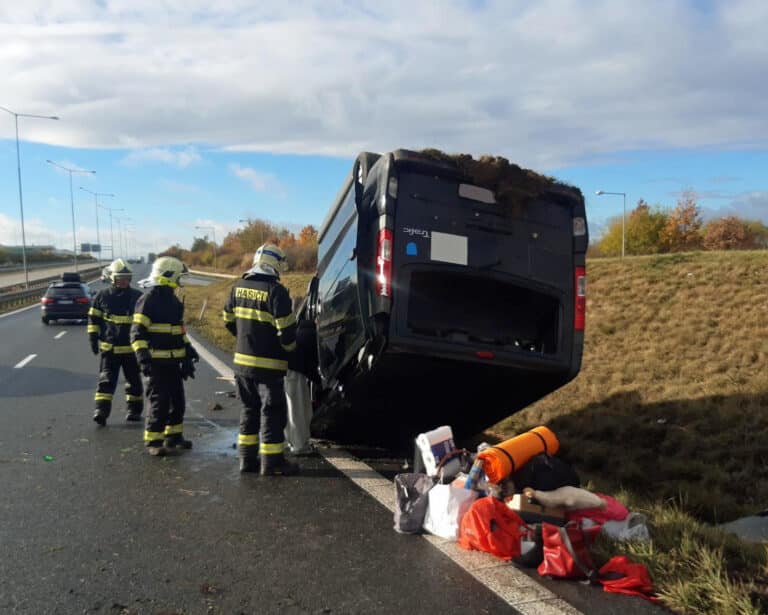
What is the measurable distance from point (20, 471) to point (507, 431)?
5.06 m

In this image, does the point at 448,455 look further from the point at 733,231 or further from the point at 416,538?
the point at 733,231

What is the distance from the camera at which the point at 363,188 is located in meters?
5.11

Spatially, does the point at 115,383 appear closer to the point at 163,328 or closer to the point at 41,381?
the point at 163,328

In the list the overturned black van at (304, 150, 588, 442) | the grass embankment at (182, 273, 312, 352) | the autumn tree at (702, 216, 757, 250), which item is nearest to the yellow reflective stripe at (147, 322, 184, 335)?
the grass embankment at (182, 273, 312, 352)

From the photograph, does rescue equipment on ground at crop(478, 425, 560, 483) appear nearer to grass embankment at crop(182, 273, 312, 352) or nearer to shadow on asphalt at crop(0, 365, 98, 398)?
grass embankment at crop(182, 273, 312, 352)

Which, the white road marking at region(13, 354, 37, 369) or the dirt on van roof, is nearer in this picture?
the dirt on van roof

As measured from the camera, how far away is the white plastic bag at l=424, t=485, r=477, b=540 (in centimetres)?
387

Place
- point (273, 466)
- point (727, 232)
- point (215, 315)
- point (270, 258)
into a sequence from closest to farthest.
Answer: point (273, 466) → point (270, 258) → point (215, 315) → point (727, 232)

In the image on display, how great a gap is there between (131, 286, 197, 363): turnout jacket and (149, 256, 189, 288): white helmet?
0.06 meters

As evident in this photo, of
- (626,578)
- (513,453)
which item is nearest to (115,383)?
(513,453)

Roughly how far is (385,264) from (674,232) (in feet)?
190

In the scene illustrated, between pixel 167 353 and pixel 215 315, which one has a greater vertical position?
pixel 167 353

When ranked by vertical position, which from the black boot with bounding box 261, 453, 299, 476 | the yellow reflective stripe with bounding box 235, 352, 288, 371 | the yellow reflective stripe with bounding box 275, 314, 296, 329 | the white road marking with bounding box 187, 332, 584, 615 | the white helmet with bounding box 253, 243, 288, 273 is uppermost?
the white helmet with bounding box 253, 243, 288, 273

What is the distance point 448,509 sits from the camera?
3904 mm
